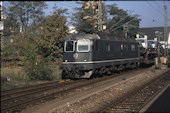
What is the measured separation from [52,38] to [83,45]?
793 centimetres

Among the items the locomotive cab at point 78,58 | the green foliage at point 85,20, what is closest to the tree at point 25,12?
the green foliage at point 85,20

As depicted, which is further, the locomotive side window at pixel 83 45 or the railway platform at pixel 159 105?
the locomotive side window at pixel 83 45

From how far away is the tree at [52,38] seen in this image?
2431cm

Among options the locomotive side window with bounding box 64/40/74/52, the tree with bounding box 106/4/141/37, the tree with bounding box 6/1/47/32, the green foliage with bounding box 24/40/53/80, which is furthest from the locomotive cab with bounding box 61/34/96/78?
the tree with bounding box 106/4/141/37

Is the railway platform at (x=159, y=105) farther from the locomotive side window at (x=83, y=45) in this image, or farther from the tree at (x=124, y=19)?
the tree at (x=124, y=19)

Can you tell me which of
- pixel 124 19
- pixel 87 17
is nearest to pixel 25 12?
pixel 87 17

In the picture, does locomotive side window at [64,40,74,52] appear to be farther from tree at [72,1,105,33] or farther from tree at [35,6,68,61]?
tree at [72,1,105,33]

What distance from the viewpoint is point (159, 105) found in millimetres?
8992

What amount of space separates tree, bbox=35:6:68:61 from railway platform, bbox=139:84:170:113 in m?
15.0

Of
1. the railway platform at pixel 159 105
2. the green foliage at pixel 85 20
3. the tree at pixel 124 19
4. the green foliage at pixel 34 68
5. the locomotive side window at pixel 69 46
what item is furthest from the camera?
the tree at pixel 124 19

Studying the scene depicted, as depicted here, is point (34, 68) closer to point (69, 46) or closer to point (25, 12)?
point (69, 46)

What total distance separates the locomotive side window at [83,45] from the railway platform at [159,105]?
7122 mm

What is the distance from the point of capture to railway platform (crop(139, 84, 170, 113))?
8225 millimetres

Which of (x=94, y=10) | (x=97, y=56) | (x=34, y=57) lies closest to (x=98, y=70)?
(x=97, y=56)
